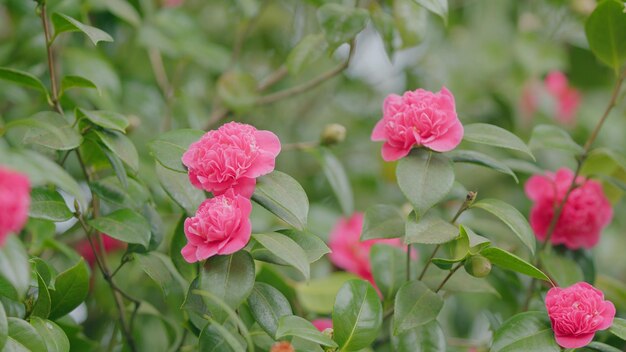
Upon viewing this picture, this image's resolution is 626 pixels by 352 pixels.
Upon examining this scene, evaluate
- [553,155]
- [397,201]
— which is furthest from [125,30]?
[553,155]

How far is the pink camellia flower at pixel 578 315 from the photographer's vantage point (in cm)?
75

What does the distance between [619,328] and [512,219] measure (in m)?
0.14

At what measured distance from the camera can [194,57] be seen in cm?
139

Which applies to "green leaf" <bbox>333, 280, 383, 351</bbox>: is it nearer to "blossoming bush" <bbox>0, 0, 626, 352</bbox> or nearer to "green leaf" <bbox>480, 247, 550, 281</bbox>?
"blossoming bush" <bbox>0, 0, 626, 352</bbox>

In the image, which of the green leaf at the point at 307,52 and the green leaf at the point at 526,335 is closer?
the green leaf at the point at 526,335

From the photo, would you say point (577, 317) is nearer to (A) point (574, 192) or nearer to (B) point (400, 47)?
(A) point (574, 192)

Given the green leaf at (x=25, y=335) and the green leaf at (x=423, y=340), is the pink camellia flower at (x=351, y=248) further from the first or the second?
the green leaf at (x=25, y=335)

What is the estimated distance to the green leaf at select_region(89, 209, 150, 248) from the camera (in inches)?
31.6

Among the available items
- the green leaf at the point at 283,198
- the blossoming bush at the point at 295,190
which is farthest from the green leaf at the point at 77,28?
the green leaf at the point at 283,198

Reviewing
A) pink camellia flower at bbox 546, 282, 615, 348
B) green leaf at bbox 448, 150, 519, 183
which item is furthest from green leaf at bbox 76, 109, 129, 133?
pink camellia flower at bbox 546, 282, 615, 348

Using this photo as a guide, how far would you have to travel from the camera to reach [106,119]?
796 mm

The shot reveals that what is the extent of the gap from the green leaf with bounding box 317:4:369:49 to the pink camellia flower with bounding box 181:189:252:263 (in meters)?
0.35

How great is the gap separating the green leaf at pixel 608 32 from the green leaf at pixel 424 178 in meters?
0.29

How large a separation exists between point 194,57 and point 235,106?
0.52 ft
